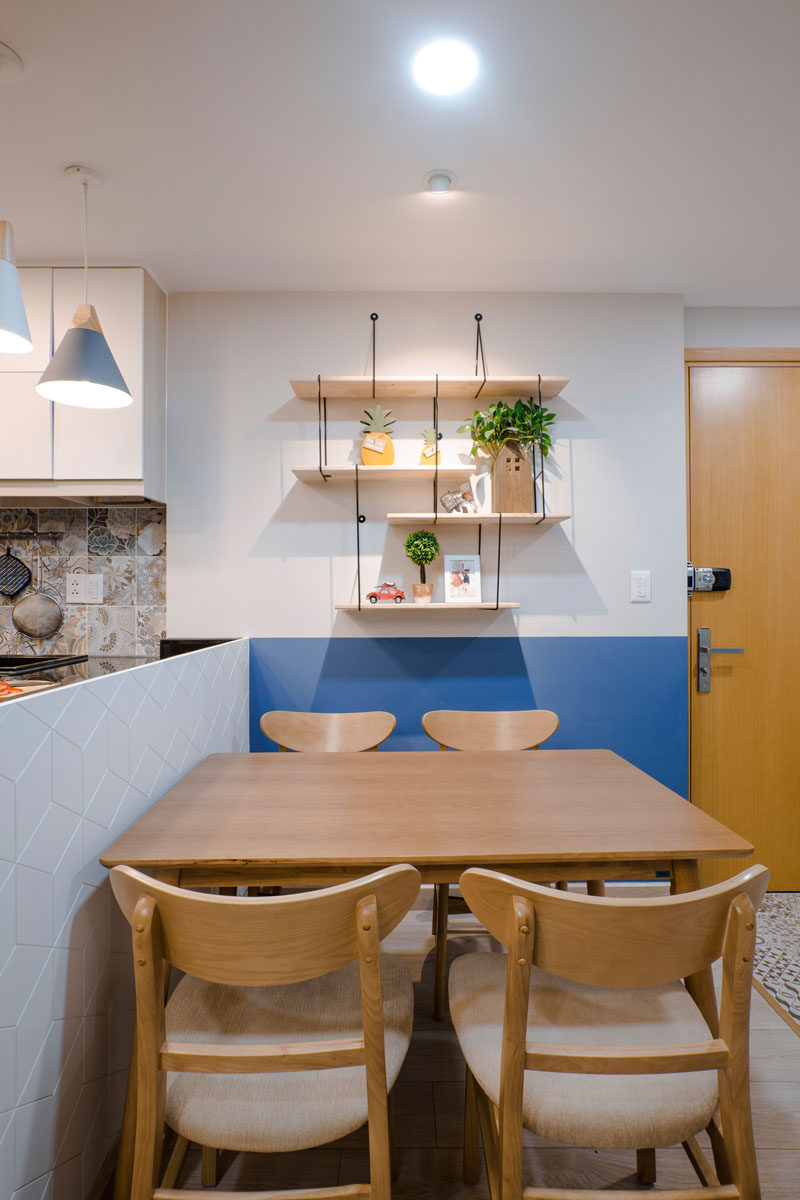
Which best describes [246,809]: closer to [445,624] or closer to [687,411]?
[445,624]

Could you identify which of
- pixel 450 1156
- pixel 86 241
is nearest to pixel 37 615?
pixel 86 241

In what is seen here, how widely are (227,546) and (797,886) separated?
2.90 metres

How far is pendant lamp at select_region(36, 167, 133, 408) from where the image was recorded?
1.88 metres

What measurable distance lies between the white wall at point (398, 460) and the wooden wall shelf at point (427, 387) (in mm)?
75

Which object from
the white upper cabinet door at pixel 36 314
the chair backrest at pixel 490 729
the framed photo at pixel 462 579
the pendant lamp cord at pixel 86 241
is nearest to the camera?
the pendant lamp cord at pixel 86 241

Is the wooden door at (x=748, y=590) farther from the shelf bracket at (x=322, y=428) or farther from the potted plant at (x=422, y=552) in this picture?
the shelf bracket at (x=322, y=428)

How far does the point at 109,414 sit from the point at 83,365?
0.73 m

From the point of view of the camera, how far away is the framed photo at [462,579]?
2.75 m

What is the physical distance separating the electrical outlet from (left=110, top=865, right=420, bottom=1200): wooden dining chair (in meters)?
2.06

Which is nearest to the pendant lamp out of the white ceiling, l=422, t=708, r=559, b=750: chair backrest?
the white ceiling

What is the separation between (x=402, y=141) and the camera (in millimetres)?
1885

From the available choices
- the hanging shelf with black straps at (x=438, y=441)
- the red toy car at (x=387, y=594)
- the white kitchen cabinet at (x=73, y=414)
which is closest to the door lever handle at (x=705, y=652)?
the hanging shelf with black straps at (x=438, y=441)

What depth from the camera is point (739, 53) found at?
159 cm

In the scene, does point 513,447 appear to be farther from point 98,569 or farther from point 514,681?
point 98,569
